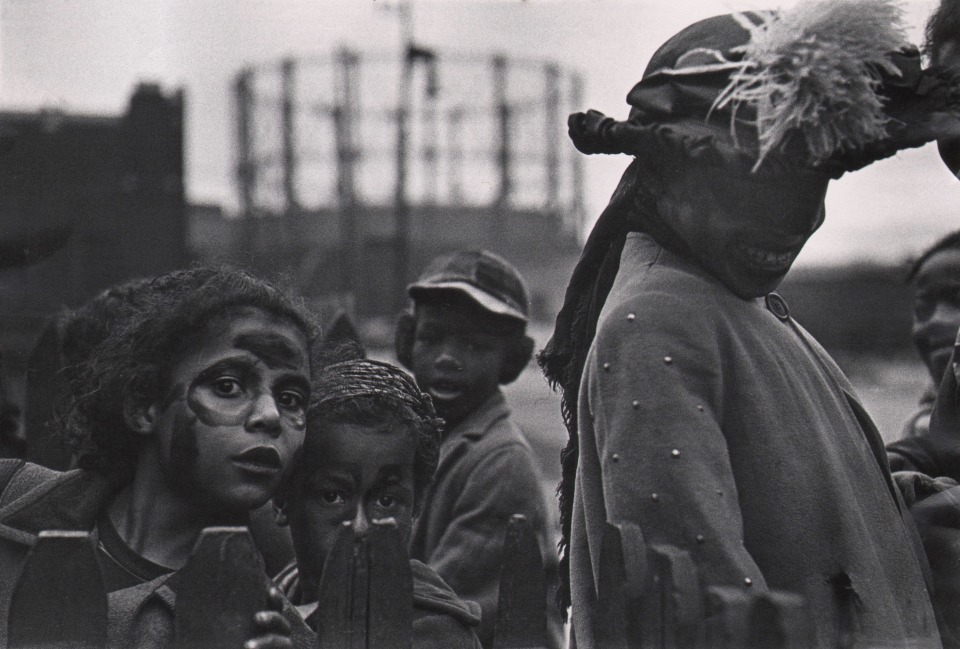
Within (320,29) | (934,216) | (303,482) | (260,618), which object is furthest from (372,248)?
(260,618)

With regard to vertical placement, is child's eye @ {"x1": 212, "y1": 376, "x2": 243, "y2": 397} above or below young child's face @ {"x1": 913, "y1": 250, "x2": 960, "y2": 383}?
above

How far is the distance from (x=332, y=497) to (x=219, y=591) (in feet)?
2.66

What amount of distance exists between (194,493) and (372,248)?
791 cm

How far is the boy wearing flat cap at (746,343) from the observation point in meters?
2.51

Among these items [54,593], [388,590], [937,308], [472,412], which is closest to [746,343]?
[388,590]

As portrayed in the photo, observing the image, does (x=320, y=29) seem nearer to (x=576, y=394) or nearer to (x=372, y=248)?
(x=372, y=248)

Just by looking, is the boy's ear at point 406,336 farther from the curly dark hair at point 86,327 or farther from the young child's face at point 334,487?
the young child's face at point 334,487

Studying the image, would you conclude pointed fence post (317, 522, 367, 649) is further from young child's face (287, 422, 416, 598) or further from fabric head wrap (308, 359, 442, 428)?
fabric head wrap (308, 359, 442, 428)

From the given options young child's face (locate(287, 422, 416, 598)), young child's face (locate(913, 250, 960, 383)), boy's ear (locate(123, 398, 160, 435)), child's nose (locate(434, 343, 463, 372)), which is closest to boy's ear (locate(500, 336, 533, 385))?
child's nose (locate(434, 343, 463, 372))

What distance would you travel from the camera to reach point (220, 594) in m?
2.22

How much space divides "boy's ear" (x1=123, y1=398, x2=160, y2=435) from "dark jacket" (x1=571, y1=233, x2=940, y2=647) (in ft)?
2.79

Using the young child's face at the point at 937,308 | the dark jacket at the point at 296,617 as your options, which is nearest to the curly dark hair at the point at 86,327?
the dark jacket at the point at 296,617

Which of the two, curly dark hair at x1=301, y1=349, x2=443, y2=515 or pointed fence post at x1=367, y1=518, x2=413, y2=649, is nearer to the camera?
pointed fence post at x1=367, y1=518, x2=413, y2=649

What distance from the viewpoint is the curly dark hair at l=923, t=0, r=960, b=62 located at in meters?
3.21
